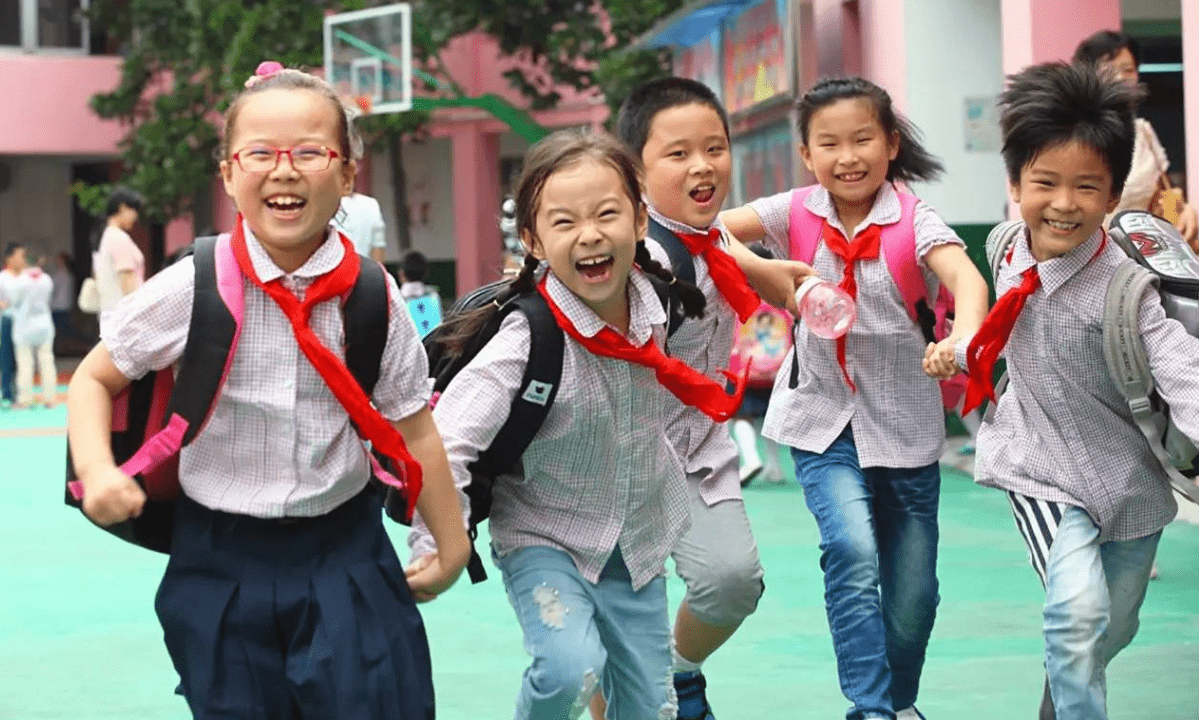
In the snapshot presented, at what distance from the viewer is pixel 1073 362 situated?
4512 mm

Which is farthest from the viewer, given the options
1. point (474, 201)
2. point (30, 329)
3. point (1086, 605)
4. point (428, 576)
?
point (474, 201)

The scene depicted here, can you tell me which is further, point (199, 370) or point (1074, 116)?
point (1074, 116)

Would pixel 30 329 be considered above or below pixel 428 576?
above

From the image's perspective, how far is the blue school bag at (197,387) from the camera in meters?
3.48

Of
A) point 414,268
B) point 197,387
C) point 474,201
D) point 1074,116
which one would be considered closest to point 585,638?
point 197,387

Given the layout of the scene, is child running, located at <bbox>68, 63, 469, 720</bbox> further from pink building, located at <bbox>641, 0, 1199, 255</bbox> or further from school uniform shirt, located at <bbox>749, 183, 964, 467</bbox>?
pink building, located at <bbox>641, 0, 1199, 255</bbox>

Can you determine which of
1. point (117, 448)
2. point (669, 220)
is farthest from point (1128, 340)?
point (117, 448)

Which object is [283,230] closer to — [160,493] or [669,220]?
[160,493]

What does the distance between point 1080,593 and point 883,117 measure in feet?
4.76

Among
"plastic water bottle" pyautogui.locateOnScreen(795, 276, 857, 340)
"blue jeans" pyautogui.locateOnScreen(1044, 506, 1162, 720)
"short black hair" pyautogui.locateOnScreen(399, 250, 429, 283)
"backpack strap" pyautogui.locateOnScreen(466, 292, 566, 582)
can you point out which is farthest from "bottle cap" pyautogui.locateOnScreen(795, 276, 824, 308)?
"short black hair" pyautogui.locateOnScreen(399, 250, 429, 283)

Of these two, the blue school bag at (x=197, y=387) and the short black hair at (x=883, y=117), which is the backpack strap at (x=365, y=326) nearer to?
the blue school bag at (x=197, y=387)

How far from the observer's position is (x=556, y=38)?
24531 mm

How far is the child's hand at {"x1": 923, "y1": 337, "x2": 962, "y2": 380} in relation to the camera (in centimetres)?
451

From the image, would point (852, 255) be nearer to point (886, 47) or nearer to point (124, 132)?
point (886, 47)
